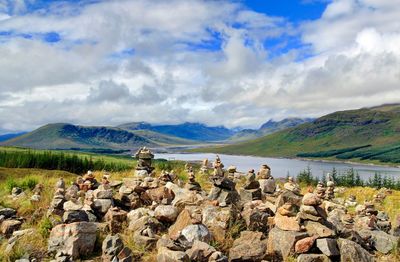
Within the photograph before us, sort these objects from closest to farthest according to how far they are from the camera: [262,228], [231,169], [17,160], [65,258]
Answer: [65,258] < [262,228] < [231,169] < [17,160]

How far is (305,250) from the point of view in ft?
45.0

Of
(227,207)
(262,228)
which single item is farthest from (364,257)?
(227,207)

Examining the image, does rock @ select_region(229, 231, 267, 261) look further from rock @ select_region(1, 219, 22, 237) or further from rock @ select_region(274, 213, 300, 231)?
rock @ select_region(1, 219, 22, 237)

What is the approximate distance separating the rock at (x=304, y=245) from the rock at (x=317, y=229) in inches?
18.8

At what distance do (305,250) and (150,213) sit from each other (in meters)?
6.73

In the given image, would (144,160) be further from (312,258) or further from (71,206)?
(312,258)

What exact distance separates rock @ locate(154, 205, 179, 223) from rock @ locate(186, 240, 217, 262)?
10.7 ft

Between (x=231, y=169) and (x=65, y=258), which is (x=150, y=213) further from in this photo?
(x=231, y=169)

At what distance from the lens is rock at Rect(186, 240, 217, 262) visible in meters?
13.0

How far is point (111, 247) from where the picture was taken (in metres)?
13.7

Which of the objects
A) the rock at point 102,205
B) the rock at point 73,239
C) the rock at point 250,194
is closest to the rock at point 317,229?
the rock at point 250,194

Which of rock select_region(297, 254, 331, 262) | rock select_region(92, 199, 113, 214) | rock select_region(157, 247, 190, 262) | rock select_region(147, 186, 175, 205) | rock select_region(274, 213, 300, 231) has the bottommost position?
rock select_region(297, 254, 331, 262)

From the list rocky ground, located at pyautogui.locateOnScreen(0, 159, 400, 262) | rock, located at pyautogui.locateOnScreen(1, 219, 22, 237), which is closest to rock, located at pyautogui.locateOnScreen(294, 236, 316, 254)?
rocky ground, located at pyautogui.locateOnScreen(0, 159, 400, 262)

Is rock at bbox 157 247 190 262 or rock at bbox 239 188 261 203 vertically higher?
rock at bbox 239 188 261 203
